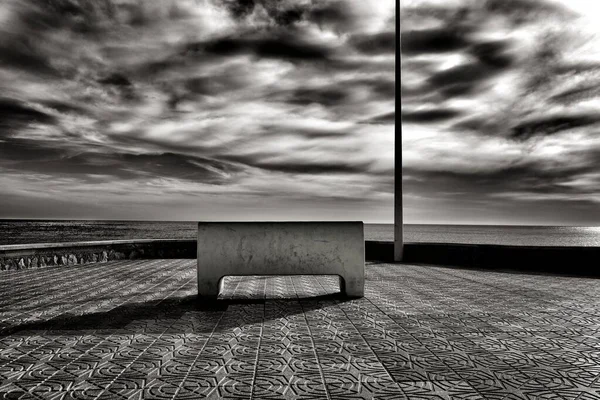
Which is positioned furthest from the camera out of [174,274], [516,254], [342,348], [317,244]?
[516,254]

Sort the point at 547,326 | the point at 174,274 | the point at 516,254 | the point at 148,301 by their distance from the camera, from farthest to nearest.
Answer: the point at 516,254
the point at 174,274
the point at 148,301
the point at 547,326

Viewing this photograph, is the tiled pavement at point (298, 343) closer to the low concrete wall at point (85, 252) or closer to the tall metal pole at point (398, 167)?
the low concrete wall at point (85, 252)

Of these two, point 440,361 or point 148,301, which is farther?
point 148,301

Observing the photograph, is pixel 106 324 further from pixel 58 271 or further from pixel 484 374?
pixel 58 271

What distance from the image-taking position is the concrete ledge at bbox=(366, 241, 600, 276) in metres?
11.1

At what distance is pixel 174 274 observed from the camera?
10.5 metres

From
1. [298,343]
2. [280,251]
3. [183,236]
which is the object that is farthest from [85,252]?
[183,236]

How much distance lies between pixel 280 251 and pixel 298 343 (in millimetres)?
2815

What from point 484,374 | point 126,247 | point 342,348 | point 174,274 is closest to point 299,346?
point 342,348

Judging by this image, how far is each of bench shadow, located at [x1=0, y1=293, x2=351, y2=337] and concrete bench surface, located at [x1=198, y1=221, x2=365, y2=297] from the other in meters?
0.42

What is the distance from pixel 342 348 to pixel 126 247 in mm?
12216

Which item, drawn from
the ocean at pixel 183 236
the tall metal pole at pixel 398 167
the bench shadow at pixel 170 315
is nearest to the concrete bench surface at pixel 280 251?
the bench shadow at pixel 170 315

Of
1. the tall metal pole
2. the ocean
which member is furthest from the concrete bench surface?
the ocean

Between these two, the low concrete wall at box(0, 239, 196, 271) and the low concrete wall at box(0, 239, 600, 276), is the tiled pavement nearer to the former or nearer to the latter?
the low concrete wall at box(0, 239, 196, 271)
